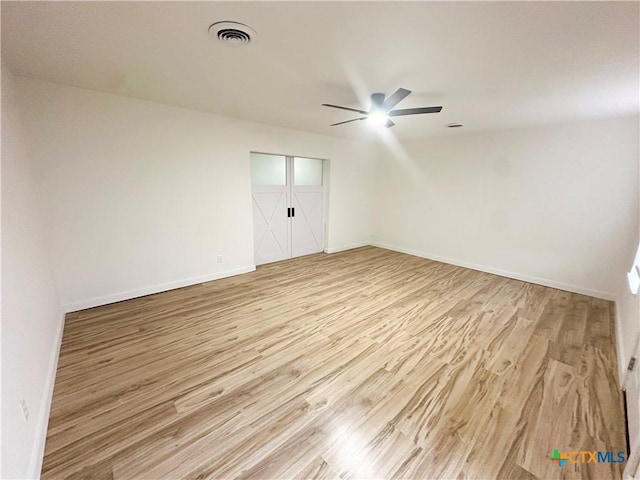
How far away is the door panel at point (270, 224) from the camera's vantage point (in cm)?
475

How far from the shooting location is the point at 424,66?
2.14m

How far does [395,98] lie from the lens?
240 centimetres

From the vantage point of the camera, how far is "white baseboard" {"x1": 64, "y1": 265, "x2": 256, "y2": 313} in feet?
10.2

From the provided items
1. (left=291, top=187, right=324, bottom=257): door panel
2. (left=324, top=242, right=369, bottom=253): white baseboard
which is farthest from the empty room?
(left=324, top=242, right=369, bottom=253): white baseboard

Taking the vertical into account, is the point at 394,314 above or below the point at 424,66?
below

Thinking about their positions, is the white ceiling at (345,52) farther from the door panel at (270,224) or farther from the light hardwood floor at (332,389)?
the light hardwood floor at (332,389)

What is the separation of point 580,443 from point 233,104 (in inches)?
172

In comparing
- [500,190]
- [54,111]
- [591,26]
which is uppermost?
[591,26]

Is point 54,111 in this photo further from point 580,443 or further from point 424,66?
point 580,443

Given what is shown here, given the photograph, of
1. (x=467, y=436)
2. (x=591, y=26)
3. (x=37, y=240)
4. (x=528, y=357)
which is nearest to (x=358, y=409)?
(x=467, y=436)

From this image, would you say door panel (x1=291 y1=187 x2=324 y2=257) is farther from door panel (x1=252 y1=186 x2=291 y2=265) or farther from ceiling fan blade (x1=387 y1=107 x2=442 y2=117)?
ceiling fan blade (x1=387 y1=107 x2=442 y2=117)

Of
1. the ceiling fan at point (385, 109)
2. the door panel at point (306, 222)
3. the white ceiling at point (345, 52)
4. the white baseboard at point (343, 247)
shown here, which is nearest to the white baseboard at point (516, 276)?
the white baseboard at point (343, 247)

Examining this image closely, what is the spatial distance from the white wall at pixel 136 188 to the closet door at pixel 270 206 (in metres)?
0.30

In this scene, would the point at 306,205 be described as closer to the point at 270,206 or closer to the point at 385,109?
the point at 270,206
